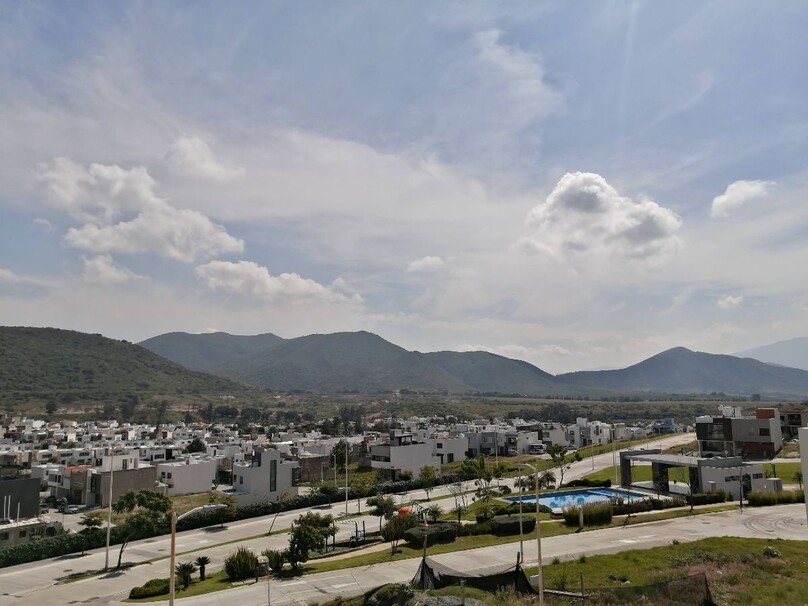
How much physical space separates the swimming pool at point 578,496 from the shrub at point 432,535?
18.7 metres

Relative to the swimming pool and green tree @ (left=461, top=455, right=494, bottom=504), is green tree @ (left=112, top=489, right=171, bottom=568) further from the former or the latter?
the swimming pool

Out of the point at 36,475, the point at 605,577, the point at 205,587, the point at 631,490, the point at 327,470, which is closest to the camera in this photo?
the point at 605,577

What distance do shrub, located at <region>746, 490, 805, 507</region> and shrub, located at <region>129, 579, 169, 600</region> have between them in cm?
4582

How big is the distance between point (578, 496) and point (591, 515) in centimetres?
2066

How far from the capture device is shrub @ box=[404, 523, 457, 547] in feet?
137

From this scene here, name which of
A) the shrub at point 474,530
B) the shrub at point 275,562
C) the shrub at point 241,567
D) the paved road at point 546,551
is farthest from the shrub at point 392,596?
the shrub at point 474,530

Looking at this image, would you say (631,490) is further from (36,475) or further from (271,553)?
(36,475)

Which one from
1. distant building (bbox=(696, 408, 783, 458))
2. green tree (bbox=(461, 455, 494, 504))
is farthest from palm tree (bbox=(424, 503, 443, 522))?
distant building (bbox=(696, 408, 783, 458))

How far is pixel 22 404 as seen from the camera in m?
193

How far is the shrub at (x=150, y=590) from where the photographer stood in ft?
115

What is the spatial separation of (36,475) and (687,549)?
8874cm

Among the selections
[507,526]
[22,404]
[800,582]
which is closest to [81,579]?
[507,526]

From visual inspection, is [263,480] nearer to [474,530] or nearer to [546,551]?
[474,530]

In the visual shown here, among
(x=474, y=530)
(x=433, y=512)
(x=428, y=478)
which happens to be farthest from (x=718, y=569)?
(x=428, y=478)
